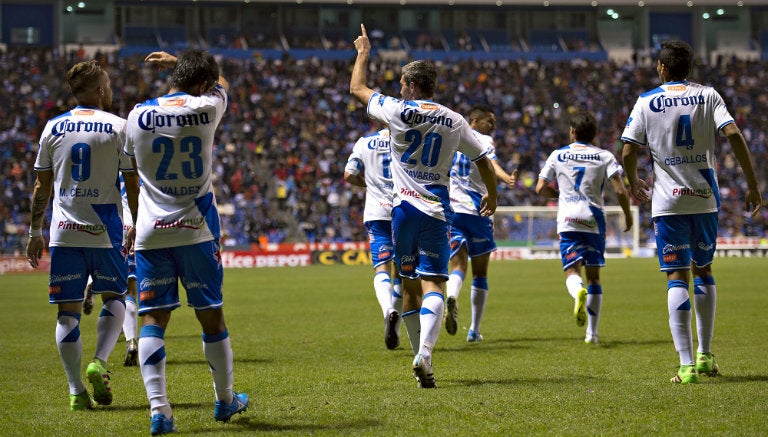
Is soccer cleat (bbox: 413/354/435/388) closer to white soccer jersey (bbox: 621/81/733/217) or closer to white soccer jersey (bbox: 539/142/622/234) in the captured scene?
white soccer jersey (bbox: 621/81/733/217)

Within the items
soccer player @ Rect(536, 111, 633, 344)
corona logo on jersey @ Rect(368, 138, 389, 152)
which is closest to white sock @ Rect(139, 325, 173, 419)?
corona logo on jersey @ Rect(368, 138, 389, 152)

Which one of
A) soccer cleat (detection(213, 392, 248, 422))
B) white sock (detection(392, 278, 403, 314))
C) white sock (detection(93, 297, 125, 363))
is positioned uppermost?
white sock (detection(93, 297, 125, 363))

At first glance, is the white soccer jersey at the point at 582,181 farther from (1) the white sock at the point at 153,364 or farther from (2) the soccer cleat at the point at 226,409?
(1) the white sock at the point at 153,364

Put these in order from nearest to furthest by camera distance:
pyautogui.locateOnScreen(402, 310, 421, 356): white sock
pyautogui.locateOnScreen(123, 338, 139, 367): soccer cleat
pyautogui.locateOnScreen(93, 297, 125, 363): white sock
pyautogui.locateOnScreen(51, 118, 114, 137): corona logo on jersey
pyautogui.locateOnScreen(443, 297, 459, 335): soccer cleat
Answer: pyautogui.locateOnScreen(51, 118, 114, 137): corona logo on jersey, pyautogui.locateOnScreen(93, 297, 125, 363): white sock, pyautogui.locateOnScreen(402, 310, 421, 356): white sock, pyautogui.locateOnScreen(123, 338, 139, 367): soccer cleat, pyautogui.locateOnScreen(443, 297, 459, 335): soccer cleat

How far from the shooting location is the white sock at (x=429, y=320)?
7.70 m

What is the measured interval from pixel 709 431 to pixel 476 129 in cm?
646

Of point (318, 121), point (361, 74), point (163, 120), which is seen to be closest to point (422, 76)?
point (361, 74)

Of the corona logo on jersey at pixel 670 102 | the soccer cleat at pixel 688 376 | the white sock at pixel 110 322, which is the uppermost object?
the corona logo on jersey at pixel 670 102

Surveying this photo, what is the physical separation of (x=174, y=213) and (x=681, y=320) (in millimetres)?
4259

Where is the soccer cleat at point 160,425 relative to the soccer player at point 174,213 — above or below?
below

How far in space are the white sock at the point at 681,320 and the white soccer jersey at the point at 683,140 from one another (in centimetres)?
64

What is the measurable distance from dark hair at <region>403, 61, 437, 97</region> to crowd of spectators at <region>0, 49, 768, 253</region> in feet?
98.7

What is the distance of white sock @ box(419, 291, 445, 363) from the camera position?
770 centimetres

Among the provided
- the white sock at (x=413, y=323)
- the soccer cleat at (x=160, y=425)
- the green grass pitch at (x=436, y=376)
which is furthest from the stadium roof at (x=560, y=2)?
the soccer cleat at (x=160, y=425)
